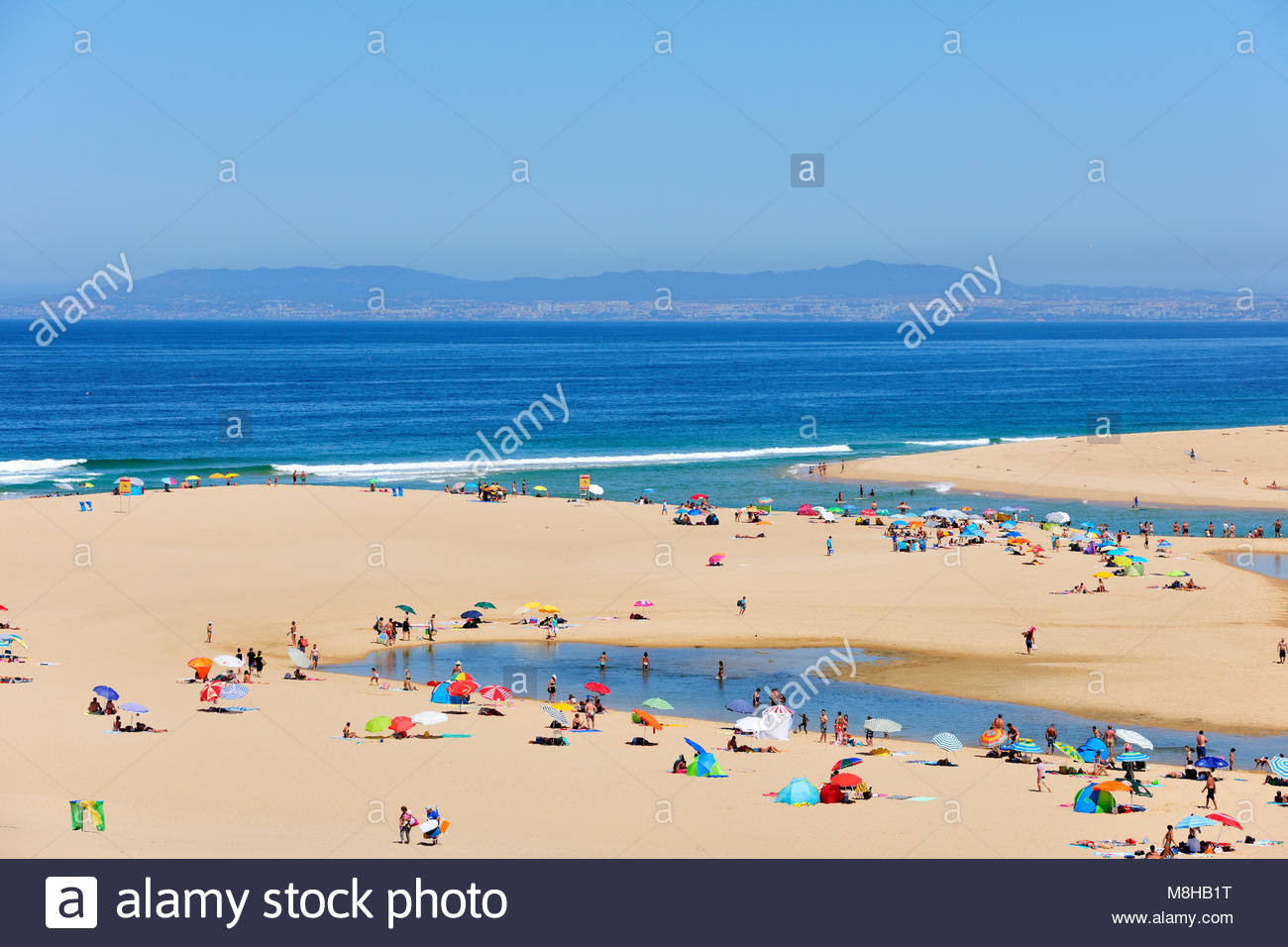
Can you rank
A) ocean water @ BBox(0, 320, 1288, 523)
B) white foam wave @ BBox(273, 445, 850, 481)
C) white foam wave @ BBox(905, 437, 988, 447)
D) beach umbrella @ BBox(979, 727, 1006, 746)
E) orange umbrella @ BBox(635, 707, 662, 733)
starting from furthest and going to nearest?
white foam wave @ BBox(905, 437, 988, 447), ocean water @ BBox(0, 320, 1288, 523), white foam wave @ BBox(273, 445, 850, 481), orange umbrella @ BBox(635, 707, 662, 733), beach umbrella @ BBox(979, 727, 1006, 746)

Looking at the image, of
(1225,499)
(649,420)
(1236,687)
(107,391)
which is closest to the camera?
(1236,687)

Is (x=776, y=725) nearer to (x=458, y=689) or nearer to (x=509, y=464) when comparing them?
(x=458, y=689)

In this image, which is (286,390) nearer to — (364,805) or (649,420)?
(649,420)

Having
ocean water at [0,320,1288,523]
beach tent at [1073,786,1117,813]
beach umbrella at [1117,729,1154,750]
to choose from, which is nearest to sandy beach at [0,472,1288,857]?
beach tent at [1073,786,1117,813]

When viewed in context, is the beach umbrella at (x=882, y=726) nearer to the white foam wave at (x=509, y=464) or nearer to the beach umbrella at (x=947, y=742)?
the beach umbrella at (x=947, y=742)

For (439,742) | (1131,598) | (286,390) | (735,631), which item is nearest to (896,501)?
(1131,598)

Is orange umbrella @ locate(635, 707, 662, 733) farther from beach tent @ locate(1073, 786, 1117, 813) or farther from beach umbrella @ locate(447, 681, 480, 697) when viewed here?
beach tent @ locate(1073, 786, 1117, 813)

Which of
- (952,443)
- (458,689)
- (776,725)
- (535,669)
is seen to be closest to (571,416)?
(952,443)
